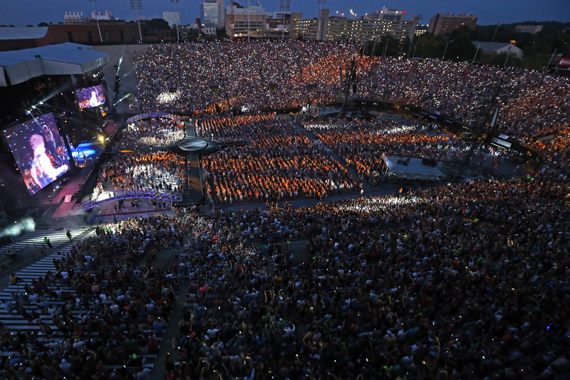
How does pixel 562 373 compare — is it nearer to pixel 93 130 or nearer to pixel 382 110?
pixel 93 130

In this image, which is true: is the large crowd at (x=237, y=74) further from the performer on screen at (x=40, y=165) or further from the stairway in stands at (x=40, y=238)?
the stairway in stands at (x=40, y=238)

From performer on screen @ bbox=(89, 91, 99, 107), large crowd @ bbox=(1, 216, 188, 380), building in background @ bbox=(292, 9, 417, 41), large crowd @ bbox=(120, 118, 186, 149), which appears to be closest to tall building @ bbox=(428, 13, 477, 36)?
building in background @ bbox=(292, 9, 417, 41)

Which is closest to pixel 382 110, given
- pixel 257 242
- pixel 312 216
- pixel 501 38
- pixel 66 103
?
pixel 312 216

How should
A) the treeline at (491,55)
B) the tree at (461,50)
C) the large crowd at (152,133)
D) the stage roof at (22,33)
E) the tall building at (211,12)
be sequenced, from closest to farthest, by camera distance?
the large crowd at (152,133) < the stage roof at (22,33) < the treeline at (491,55) < the tree at (461,50) < the tall building at (211,12)

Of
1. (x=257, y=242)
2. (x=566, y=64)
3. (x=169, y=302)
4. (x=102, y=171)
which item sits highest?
(x=566, y=64)

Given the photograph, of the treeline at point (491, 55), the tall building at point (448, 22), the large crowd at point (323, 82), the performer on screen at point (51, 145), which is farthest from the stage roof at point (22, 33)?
the tall building at point (448, 22)
